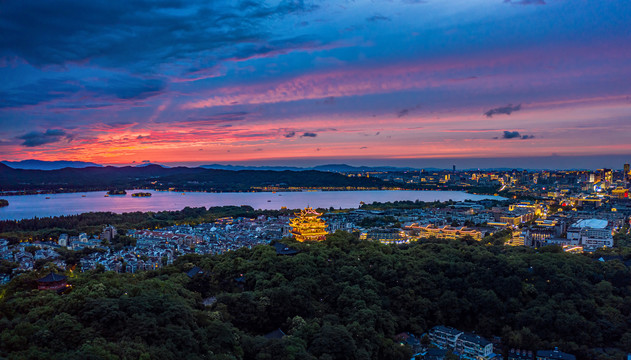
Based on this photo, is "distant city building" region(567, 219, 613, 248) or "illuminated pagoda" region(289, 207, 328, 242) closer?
"illuminated pagoda" region(289, 207, 328, 242)

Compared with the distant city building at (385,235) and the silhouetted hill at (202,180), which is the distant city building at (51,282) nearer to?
the distant city building at (385,235)

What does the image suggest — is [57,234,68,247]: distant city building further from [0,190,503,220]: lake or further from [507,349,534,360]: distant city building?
[507,349,534,360]: distant city building

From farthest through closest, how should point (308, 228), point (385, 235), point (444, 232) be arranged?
1. point (444, 232)
2. point (385, 235)
3. point (308, 228)

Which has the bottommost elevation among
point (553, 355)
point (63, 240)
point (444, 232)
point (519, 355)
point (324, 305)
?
point (519, 355)

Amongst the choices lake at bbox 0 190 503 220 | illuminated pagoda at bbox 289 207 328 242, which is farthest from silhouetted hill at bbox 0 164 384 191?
illuminated pagoda at bbox 289 207 328 242

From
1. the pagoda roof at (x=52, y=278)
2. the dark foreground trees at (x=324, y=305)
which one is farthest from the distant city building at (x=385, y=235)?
the pagoda roof at (x=52, y=278)

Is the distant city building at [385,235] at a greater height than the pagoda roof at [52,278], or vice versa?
the pagoda roof at [52,278]

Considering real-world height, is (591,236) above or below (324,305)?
below

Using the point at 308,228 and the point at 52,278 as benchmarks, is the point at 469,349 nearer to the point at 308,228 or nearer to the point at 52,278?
the point at 308,228

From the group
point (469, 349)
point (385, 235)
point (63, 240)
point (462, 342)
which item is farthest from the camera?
point (385, 235)

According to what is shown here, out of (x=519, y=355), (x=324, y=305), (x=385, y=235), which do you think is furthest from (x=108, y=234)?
(x=519, y=355)
